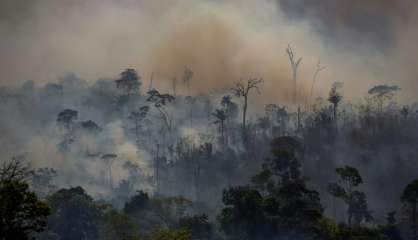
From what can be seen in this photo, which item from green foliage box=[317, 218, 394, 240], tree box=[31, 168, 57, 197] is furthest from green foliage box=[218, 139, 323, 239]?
tree box=[31, 168, 57, 197]

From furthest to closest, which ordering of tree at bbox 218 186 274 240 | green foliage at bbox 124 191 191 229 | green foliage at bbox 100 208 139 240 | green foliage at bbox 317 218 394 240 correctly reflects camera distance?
green foliage at bbox 124 191 191 229 → green foliage at bbox 100 208 139 240 → tree at bbox 218 186 274 240 → green foliage at bbox 317 218 394 240

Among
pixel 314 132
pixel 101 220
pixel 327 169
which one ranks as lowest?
pixel 101 220

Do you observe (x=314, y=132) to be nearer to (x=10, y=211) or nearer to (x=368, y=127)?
(x=368, y=127)

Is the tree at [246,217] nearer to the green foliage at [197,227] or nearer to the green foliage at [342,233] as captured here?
the green foliage at [197,227]

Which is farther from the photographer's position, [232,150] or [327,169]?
[232,150]

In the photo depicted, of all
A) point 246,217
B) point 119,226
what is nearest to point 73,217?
point 119,226

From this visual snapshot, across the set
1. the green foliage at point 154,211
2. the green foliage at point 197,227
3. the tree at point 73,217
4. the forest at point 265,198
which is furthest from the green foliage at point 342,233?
the tree at point 73,217

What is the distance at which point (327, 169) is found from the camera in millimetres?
169625

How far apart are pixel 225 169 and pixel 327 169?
3440 cm

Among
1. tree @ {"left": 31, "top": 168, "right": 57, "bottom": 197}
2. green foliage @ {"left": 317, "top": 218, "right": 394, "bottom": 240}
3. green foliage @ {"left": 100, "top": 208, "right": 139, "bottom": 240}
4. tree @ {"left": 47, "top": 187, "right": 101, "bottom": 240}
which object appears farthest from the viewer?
tree @ {"left": 31, "top": 168, "right": 57, "bottom": 197}

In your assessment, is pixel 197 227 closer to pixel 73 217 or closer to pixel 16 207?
pixel 73 217

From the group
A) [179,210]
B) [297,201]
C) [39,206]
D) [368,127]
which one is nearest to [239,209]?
[297,201]

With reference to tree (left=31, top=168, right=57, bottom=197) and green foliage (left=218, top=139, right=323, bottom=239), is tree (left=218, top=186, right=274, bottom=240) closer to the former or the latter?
green foliage (left=218, top=139, right=323, bottom=239)

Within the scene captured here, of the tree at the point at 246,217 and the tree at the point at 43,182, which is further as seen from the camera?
the tree at the point at 43,182
